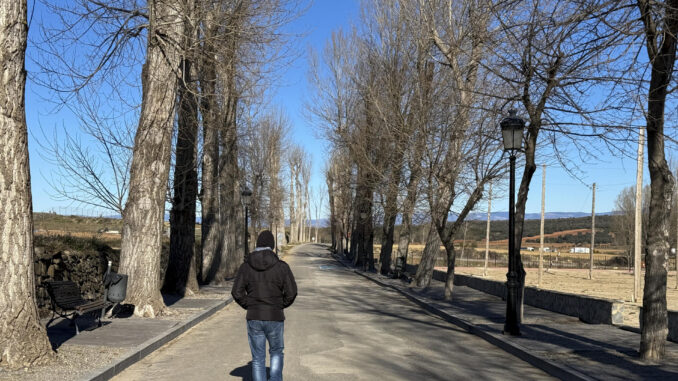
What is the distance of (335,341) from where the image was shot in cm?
1127

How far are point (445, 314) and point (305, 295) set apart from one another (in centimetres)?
715

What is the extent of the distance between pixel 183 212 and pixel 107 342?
851 cm

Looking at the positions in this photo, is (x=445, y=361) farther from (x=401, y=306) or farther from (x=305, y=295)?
(x=305, y=295)

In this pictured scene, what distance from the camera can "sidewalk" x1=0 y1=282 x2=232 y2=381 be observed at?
24.9ft

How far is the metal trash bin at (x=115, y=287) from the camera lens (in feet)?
38.9

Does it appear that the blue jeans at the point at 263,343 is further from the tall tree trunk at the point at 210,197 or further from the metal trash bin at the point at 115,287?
the tall tree trunk at the point at 210,197

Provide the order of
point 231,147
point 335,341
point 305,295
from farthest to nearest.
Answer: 1. point 231,147
2. point 305,295
3. point 335,341

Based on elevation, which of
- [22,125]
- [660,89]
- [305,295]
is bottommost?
[305,295]

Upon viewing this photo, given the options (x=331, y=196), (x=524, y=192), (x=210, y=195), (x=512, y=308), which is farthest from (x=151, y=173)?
(x=331, y=196)

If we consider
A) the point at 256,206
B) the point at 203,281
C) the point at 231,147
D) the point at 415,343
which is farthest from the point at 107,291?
the point at 256,206

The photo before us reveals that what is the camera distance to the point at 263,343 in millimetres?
6723

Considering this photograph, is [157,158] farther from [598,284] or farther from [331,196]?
[331,196]

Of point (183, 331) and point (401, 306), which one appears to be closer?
point (183, 331)

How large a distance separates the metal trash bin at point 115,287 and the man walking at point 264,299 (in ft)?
19.8
